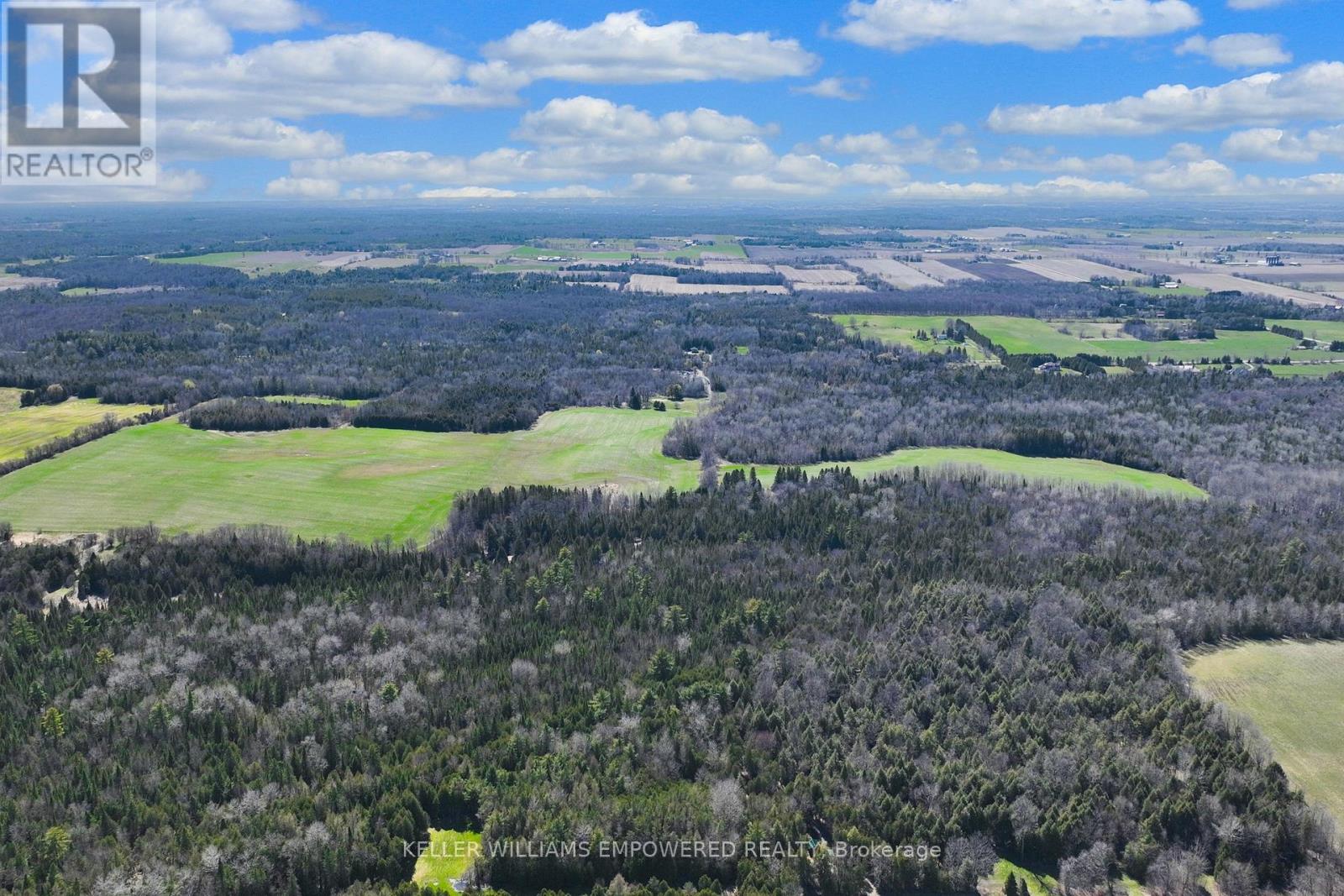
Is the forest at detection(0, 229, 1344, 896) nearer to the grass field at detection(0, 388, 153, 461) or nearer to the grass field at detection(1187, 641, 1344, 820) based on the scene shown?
the grass field at detection(1187, 641, 1344, 820)

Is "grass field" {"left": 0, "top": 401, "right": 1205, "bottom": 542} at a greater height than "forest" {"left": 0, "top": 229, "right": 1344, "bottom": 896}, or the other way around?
"grass field" {"left": 0, "top": 401, "right": 1205, "bottom": 542}

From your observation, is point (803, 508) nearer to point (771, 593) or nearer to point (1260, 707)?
point (771, 593)

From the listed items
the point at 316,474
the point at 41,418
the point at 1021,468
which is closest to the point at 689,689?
the point at 316,474

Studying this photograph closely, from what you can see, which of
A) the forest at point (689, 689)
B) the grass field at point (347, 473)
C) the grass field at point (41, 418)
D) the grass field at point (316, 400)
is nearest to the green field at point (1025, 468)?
the grass field at point (347, 473)

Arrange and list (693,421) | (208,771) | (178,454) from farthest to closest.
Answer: (693,421) → (178,454) → (208,771)

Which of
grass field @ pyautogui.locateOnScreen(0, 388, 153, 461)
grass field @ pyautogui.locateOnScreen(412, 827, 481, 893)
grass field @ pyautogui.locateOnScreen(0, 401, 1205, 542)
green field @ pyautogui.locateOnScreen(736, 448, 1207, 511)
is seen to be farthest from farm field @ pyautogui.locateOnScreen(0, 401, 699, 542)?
grass field @ pyautogui.locateOnScreen(412, 827, 481, 893)

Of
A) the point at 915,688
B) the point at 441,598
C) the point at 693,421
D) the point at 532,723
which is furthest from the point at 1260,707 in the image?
the point at 693,421

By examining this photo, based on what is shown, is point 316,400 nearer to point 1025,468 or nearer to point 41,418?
point 41,418
